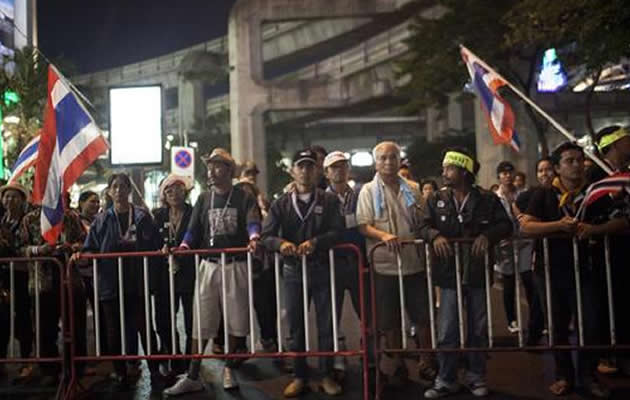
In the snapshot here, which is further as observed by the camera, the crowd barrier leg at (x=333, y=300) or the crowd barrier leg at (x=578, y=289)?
the crowd barrier leg at (x=333, y=300)

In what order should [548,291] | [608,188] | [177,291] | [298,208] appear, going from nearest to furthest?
[608,188] → [548,291] → [298,208] → [177,291]

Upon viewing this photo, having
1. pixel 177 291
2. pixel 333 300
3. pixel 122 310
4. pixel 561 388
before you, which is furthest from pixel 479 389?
pixel 122 310

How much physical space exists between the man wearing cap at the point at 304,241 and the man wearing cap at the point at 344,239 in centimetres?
18

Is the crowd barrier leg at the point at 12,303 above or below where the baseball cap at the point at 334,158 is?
below

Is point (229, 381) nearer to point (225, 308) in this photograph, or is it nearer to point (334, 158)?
point (225, 308)

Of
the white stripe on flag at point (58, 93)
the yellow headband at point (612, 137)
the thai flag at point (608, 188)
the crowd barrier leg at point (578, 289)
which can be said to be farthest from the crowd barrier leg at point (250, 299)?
the yellow headband at point (612, 137)

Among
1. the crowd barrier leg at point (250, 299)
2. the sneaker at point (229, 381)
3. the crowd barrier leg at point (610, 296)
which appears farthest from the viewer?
the sneaker at point (229, 381)

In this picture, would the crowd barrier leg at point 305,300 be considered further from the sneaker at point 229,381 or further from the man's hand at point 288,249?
the sneaker at point 229,381

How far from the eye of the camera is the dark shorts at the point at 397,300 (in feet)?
20.8

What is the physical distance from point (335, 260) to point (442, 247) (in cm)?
101

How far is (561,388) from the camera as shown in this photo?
236 inches

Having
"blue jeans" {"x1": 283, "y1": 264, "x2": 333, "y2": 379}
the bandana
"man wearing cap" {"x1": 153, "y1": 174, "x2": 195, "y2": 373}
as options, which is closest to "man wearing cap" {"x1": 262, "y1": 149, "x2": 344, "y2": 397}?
"blue jeans" {"x1": 283, "y1": 264, "x2": 333, "y2": 379}

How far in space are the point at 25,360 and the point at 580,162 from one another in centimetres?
537

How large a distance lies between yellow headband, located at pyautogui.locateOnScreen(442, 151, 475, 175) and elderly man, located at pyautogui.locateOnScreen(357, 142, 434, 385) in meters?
0.56
